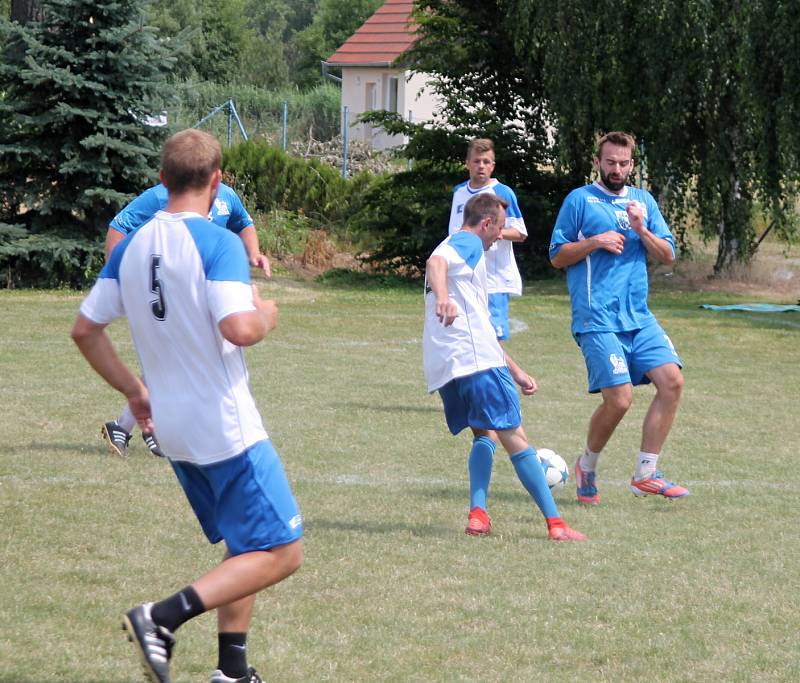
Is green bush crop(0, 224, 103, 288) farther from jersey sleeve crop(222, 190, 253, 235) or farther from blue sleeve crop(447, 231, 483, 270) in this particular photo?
blue sleeve crop(447, 231, 483, 270)

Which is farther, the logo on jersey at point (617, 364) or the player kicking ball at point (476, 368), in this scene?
the logo on jersey at point (617, 364)

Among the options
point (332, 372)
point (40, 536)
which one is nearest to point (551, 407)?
point (332, 372)

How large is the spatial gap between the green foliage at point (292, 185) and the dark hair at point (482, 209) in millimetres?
19198

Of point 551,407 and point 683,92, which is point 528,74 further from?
point 551,407

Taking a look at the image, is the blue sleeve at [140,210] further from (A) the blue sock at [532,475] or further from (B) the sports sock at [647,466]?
(B) the sports sock at [647,466]

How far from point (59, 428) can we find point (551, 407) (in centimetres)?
416

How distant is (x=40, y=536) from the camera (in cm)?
637

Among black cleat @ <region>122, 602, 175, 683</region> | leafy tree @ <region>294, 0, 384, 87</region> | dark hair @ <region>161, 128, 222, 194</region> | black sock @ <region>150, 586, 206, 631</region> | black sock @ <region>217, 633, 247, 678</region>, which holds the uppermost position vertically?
leafy tree @ <region>294, 0, 384, 87</region>

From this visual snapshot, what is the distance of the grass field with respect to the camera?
4.80 meters

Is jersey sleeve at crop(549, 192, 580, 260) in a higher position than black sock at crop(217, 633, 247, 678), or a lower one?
higher

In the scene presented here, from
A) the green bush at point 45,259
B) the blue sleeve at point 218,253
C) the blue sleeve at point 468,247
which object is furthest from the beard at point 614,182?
the green bush at point 45,259

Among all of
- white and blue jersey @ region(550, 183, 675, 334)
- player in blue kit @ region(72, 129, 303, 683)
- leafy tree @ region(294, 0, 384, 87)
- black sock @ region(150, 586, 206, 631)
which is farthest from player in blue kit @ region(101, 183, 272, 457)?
leafy tree @ region(294, 0, 384, 87)

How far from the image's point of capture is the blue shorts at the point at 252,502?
13.4 feet

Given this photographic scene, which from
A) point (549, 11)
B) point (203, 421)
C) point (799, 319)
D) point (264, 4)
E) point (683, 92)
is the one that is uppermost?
point (264, 4)
